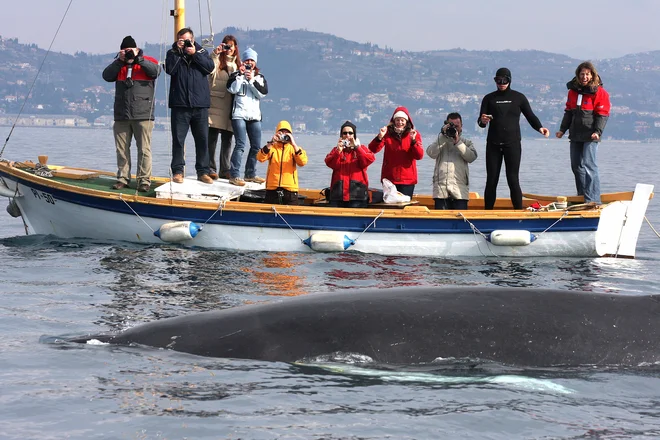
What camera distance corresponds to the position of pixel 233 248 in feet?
49.5

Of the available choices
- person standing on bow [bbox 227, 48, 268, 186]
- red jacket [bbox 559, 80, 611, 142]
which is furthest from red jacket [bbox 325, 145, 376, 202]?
red jacket [bbox 559, 80, 611, 142]

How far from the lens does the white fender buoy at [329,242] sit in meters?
14.7

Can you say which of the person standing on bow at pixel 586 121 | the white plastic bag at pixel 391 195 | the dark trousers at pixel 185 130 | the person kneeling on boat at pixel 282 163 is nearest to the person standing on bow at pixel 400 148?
the white plastic bag at pixel 391 195

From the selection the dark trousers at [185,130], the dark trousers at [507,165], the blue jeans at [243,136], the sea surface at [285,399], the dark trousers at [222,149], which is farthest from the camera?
the dark trousers at [222,149]

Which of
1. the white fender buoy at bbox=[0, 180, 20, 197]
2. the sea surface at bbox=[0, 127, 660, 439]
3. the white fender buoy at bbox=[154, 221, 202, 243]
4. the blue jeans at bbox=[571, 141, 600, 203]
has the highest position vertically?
the blue jeans at bbox=[571, 141, 600, 203]

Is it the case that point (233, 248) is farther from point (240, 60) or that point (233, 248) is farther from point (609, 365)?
point (609, 365)

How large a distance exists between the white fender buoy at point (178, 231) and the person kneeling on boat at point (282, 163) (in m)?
1.28

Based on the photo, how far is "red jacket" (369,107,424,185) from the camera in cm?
1508

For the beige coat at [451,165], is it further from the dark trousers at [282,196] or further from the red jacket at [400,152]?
the dark trousers at [282,196]

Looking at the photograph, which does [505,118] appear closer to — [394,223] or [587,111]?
[587,111]

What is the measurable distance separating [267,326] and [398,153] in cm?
883

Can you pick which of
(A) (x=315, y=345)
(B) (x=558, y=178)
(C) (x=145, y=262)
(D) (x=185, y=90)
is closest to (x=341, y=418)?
(A) (x=315, y=345)

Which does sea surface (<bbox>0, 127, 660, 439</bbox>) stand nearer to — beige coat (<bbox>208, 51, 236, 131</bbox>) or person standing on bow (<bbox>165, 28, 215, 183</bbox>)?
person standing on bow (<bbox>165, 28, 215, 183</bbox>)

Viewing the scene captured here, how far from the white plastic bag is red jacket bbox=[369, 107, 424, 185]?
0.23 m
